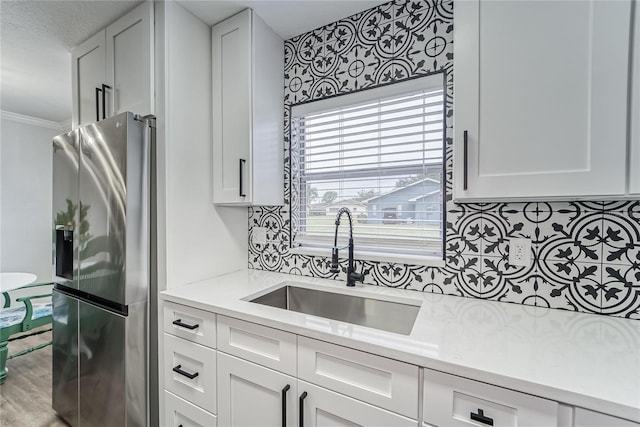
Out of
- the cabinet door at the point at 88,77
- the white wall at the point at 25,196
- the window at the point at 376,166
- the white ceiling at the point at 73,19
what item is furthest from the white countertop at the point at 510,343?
the white wall at the point at 25,196

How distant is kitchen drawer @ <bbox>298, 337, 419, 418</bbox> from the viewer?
0.85m

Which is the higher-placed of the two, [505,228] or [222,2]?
[222,2]

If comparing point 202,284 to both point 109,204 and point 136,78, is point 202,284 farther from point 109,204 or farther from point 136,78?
point 136,78

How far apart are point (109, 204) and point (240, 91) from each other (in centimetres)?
93

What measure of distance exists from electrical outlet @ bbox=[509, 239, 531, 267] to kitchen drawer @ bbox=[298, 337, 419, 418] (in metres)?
0.76

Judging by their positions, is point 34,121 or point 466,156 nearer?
point 466,156

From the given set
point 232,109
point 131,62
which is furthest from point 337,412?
point 131,62

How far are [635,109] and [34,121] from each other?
519 cm

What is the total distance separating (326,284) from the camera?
5.16ft

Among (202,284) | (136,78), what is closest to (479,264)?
(202,284)

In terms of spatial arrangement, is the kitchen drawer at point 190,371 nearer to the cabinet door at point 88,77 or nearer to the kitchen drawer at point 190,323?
the kitchen drawer at point 190,323

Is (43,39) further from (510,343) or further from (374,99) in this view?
(510,343)

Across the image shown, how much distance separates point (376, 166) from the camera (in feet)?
5.38

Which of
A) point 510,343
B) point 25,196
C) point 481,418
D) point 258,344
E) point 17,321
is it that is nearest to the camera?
point 481,418
